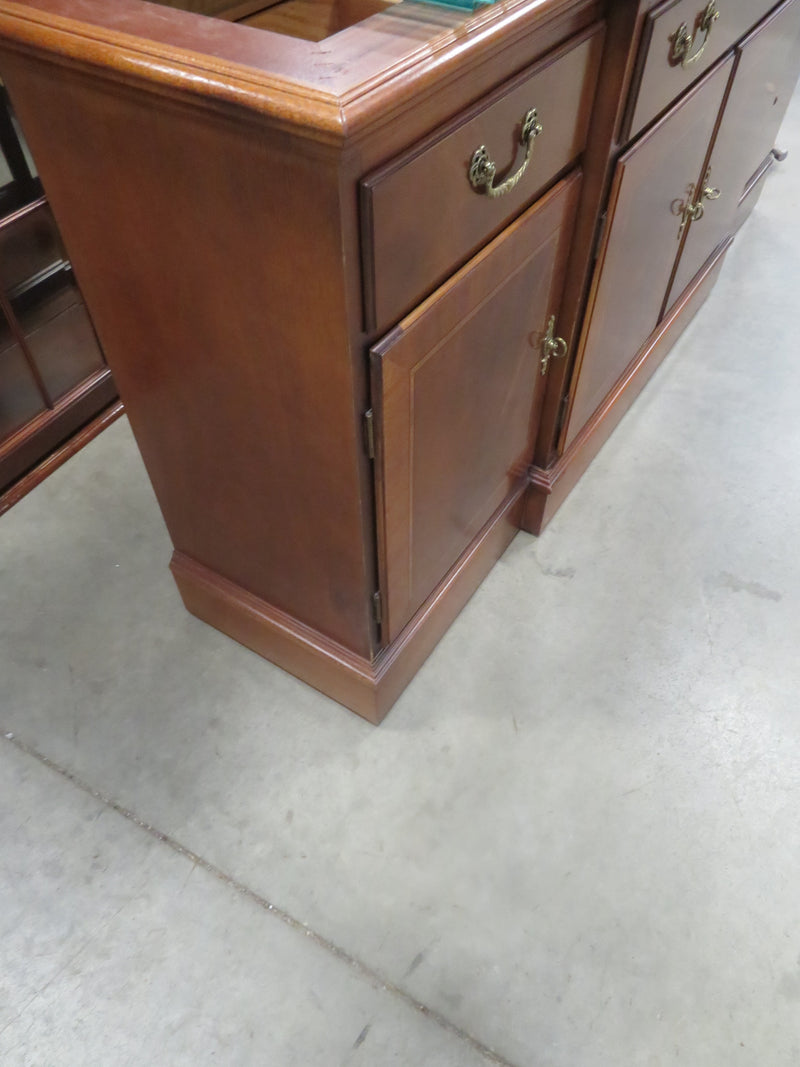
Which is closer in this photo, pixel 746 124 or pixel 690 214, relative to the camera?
pixel 690 214

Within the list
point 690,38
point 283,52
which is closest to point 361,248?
point 283,52

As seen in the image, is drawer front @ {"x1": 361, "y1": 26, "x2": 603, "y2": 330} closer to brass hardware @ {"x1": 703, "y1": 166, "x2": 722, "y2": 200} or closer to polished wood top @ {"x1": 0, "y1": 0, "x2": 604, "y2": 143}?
polished wood top @ {"x1": 0, "y1": 0, "x2": 604, "y2": 143}

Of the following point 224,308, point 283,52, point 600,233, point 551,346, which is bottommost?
point 551,346

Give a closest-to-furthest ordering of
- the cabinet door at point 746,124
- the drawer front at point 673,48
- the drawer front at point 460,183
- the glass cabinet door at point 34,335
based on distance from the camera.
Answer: the drawer front at point 460,183
the drawer front at point 673,48
the cabinet door at point 746,124
the glass cabinet door at point 34,335

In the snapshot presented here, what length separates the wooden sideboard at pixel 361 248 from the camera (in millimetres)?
632

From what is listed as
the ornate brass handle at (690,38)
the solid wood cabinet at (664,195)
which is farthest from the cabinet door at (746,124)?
the ornate brass handle at (690,38)

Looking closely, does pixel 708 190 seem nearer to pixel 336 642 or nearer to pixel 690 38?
pixel 690 38

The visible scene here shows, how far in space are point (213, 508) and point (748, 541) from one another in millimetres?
1003

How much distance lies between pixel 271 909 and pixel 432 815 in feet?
0.83

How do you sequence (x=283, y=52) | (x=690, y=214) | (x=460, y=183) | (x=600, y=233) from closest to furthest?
1. (x=283, y=52)
2. (x=460, y=183)
3. (x=600, y=233)
4. (x=690, y=214)

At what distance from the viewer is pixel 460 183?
75 centimetres

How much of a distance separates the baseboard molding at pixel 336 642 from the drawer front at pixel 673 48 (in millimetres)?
622

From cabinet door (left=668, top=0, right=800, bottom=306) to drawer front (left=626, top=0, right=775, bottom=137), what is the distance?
0.47 ft

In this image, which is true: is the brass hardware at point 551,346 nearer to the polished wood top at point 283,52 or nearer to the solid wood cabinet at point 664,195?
the solid wood cabinet at point 664,195
